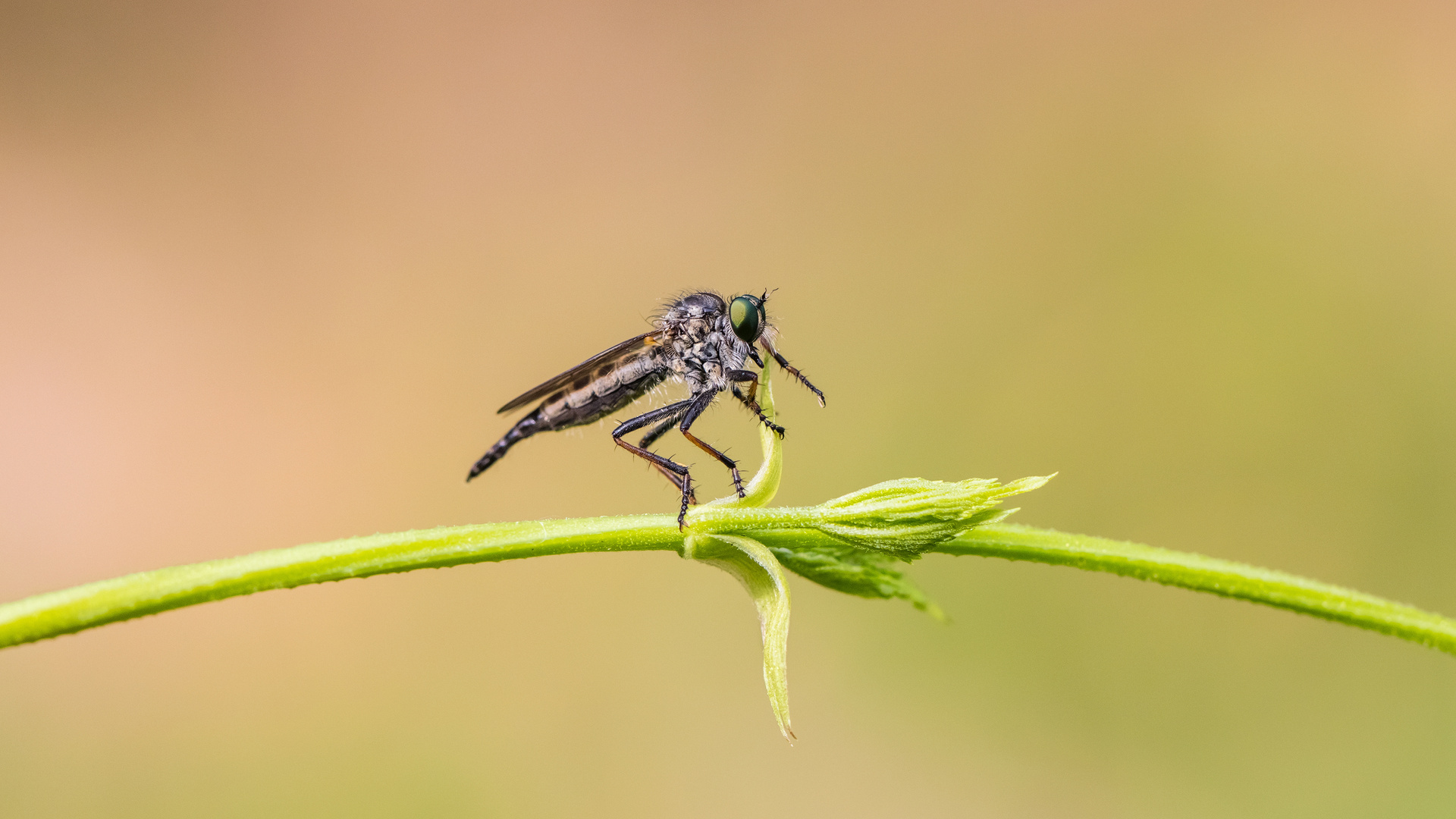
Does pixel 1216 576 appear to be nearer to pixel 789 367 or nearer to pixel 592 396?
pixel 789 367

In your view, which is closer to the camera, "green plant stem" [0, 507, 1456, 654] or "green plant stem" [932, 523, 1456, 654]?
"green plant stem" [0, 507, 1456, 654]

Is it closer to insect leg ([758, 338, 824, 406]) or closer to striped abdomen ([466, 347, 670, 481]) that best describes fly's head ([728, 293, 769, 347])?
insect leg ([758, 338, 824, 406])

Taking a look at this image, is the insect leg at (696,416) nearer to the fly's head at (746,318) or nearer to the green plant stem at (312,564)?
the fly's head at (746,318)

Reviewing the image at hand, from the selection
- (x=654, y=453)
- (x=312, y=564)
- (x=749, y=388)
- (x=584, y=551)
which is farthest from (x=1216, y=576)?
(x=749, y=388)

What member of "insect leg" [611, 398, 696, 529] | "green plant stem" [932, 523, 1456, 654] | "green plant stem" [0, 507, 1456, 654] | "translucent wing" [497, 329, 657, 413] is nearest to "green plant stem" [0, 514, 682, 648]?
"green plant stem" [0, 507, 1456, 654]

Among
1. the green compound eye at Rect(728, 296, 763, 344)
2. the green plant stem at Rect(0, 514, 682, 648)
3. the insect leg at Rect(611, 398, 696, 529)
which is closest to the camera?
the green plant stem at Rect(0, 514, 682, 648)

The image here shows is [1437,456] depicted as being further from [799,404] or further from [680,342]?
[680,342]
